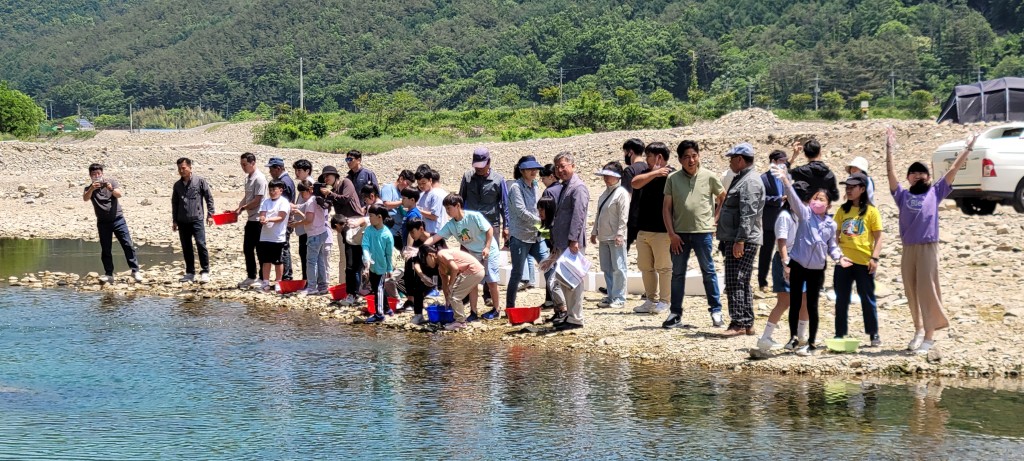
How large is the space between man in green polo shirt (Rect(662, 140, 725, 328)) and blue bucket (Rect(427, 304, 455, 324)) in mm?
2270

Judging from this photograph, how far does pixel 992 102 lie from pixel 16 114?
59.6 meters

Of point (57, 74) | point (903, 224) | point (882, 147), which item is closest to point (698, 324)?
point (903, 224)

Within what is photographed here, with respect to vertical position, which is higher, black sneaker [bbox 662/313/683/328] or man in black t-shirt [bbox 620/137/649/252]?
man in black t-shirt [bbox 620/137/649/252]

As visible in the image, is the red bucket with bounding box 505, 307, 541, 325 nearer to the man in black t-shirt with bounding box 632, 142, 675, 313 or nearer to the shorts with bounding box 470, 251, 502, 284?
the shorts with bounding box 470, 251, 502, 284

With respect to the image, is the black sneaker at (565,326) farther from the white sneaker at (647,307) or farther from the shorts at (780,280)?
the shorts at (780,280)

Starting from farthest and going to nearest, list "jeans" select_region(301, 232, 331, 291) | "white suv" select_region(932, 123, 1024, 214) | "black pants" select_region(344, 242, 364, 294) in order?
"white suv" select_region(932, 123, 1024, 214), "jeans" select_region(301, 232, 331, 291), "black pants" select_region(344, 242, 364, 294)

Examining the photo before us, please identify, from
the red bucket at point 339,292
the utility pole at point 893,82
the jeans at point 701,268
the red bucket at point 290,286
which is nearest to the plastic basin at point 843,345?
the jeans at point 701,268

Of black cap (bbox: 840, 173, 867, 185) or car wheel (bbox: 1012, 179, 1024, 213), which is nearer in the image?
black cap (bbox: 840, 173, 867, 185)

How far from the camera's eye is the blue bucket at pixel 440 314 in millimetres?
11867

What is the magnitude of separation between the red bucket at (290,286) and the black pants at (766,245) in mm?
5546

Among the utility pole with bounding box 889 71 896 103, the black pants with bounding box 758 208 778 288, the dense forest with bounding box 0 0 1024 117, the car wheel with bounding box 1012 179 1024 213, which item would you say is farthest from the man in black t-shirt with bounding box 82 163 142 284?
the utility pole with bounding box 889 71 896 103

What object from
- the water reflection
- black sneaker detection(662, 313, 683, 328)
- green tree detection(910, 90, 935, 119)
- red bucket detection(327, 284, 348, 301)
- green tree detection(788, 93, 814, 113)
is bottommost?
black sneaker detection(662, 313, 683, 328)

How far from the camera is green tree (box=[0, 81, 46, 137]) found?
71250 millimetres

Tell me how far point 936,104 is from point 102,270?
2512 inches
